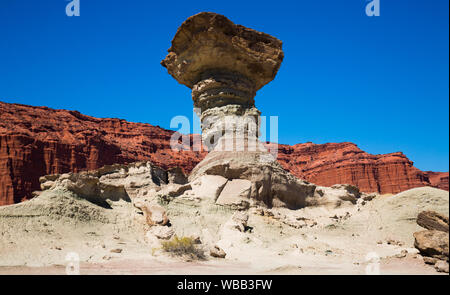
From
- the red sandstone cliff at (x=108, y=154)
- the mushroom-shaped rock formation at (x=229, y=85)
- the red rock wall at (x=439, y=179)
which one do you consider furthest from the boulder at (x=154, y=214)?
the red rock wall at (x=439, y=179)

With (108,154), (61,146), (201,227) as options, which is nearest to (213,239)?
(201,227)

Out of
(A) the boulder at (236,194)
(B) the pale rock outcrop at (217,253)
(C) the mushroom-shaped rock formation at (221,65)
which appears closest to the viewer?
(B) the pale rock outcrop at (217,253)

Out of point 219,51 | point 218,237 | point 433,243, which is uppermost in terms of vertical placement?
point 219,51

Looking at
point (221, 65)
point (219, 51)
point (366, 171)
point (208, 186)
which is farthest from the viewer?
point (366, 171)

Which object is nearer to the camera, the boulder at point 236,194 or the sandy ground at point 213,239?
the sandy ground at point 213,239

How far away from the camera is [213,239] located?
10.4 metres

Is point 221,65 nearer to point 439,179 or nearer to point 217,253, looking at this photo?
point 217,253

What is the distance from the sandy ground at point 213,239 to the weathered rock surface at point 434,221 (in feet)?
2.58

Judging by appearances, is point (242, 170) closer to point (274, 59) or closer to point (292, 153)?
point (274, 59)

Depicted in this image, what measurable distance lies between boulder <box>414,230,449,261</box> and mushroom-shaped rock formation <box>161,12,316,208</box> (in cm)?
587

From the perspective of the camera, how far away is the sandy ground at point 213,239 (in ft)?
23.6

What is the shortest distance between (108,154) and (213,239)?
4555cm

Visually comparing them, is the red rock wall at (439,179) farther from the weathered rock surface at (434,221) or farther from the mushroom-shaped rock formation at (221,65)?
the weathered rock surface at (434,221)

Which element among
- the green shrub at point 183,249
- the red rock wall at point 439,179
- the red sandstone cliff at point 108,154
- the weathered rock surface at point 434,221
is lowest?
the green shrub at point 183,249
